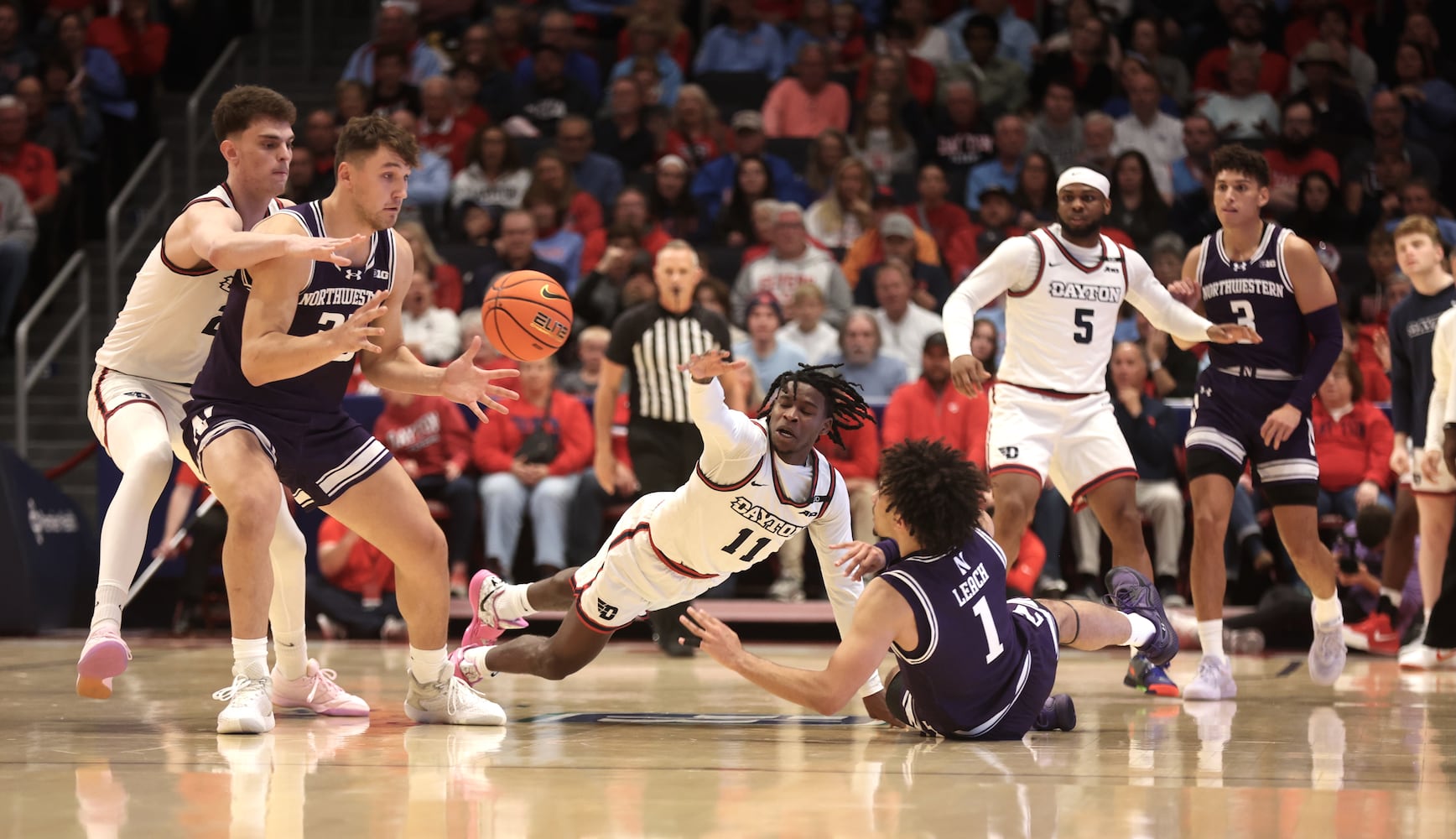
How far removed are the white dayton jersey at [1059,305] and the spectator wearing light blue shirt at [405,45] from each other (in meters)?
8.43

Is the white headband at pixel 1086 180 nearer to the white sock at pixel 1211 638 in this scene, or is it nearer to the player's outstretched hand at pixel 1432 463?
the white sock at pixel 1211 638

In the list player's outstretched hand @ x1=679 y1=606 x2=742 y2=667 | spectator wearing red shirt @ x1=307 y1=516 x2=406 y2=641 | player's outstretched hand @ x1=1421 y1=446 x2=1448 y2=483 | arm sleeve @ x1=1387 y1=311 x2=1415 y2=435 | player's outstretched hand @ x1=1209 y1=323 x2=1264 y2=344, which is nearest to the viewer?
player's outstretched hand @ x1=679 y1=606 x2=742 y2=667

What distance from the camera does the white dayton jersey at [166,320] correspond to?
5723 millimetres

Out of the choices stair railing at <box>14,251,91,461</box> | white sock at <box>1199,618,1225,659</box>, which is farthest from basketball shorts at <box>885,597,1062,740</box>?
stair railing at <box>14,251,91,461</box>

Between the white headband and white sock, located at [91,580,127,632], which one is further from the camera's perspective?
the white headband

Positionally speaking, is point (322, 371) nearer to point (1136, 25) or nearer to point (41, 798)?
point (41, 798)

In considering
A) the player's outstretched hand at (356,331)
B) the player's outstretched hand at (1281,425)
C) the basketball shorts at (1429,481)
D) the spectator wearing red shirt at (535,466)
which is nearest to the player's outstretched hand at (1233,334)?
the player's outstretched hand at (1281,425)

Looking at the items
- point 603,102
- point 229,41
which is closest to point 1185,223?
point 603,102

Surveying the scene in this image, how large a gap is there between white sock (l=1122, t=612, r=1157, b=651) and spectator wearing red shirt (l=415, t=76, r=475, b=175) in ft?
28.5

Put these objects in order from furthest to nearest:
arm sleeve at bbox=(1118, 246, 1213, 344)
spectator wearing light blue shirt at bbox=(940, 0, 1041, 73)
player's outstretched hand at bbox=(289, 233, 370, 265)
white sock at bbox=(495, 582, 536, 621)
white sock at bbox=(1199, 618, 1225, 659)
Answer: spectator wearing light blue shirt at bbox=(940, 0, 1041, 73) < arm sleeve at bbox=(1118, 246, 1213, 344) < white sock at bbox=(1199, 618, 1225, 659) < white sock at bbox=(495, 582, 536, 621) < player's outstretched hand at bbox=(289, 233, 370, 265)

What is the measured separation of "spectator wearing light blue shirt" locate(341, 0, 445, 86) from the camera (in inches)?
549

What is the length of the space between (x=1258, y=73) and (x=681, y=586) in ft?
29.8

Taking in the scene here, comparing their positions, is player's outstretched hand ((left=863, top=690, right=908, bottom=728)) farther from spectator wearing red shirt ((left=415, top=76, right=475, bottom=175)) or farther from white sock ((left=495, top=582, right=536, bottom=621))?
spectator wearing red shirt ((left=415, top=76, right=475, bottom=175))

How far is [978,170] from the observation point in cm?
1242
